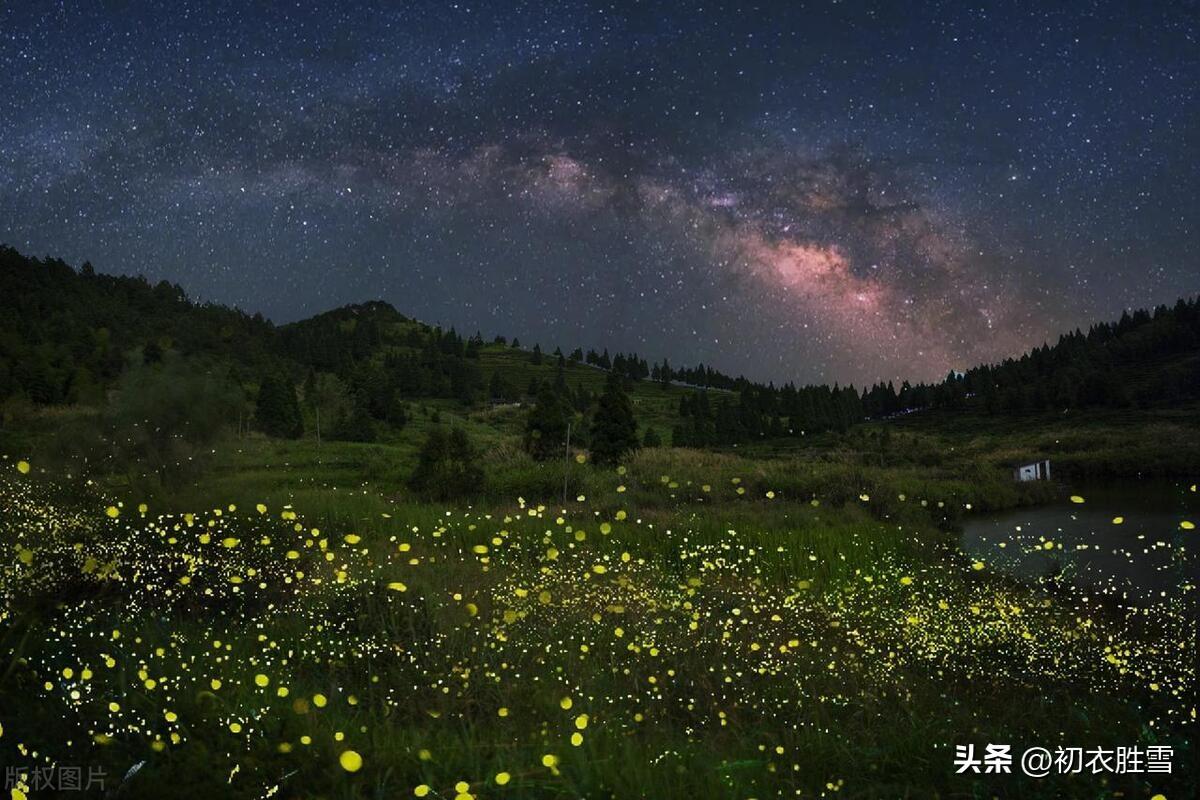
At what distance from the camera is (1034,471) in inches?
861

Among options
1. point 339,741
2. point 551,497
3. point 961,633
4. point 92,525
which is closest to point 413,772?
point 339,741

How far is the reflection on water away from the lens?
1121 centimetres

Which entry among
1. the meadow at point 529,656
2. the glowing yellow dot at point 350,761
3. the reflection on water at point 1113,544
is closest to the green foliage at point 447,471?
the meadow at point 529,656

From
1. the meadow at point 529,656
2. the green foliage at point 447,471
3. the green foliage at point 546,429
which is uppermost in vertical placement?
the green foliage at point 546,429

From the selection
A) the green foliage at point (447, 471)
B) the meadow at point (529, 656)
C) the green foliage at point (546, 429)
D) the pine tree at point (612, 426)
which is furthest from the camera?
the pine tree at point (612, 426)

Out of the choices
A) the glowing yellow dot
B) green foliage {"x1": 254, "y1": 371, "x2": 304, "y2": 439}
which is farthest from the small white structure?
green foliage {"x1": 254, "y1": 371, "x2": 304, "y2": 439}

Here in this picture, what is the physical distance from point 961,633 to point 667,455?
17.6 meters

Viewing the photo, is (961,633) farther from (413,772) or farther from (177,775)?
(177,775)

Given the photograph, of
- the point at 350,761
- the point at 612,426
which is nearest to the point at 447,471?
the point at 612,426

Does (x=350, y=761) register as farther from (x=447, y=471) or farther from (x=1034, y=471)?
(x=1034, y=471)

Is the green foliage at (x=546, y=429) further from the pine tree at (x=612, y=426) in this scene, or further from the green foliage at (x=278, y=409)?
the green foliage at (x=278, y=409)

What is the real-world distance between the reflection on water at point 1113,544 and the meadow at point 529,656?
0.61 m

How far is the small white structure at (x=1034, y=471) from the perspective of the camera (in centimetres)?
2156

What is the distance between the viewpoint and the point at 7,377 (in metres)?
17.4
